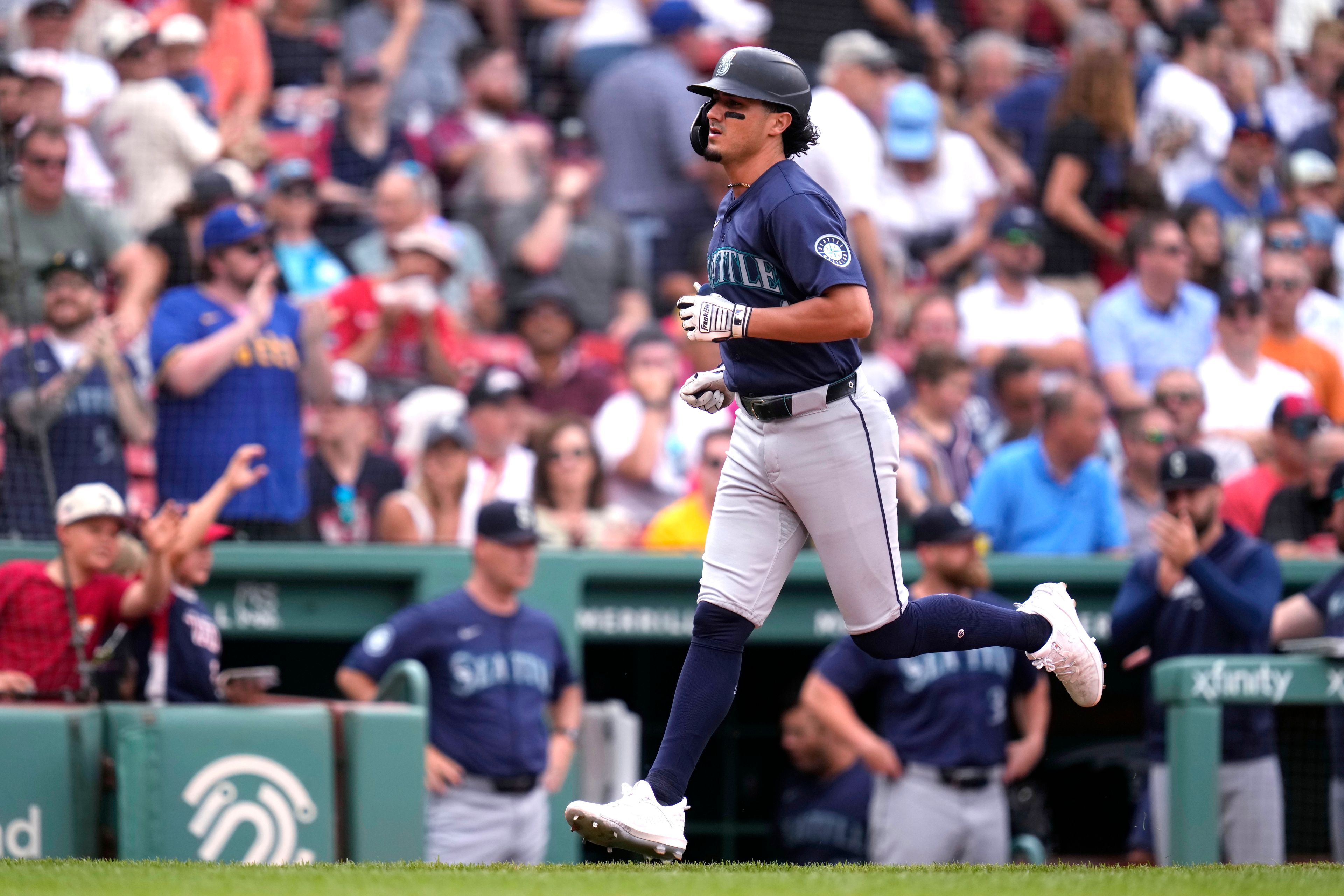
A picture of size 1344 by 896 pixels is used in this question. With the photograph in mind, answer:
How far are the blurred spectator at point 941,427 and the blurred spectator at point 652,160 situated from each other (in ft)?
6.69

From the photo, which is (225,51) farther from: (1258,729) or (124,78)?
(1258,729)

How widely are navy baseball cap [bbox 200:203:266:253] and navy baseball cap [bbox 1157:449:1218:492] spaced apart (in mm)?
3748

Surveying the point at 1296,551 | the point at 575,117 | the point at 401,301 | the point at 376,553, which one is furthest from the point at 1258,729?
the point at 575,117

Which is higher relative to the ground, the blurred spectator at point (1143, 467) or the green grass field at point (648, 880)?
the blurred spectator at point (1143, 467)

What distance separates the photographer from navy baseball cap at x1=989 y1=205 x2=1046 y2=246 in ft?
32.2

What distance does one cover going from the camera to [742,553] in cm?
438

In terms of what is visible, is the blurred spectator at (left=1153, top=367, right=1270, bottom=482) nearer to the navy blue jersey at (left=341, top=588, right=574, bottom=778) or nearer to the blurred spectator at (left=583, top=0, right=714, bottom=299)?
the blurred spectator at (left=583, top=0, right=714, bottom=299)

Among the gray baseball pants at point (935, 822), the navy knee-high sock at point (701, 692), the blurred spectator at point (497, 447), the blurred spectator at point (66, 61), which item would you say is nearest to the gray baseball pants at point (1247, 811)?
the gray baseball pants at point (935, 822)

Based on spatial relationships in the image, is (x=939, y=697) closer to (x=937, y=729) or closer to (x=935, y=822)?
(x=937, y=729)

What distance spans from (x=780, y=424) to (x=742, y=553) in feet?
1.05

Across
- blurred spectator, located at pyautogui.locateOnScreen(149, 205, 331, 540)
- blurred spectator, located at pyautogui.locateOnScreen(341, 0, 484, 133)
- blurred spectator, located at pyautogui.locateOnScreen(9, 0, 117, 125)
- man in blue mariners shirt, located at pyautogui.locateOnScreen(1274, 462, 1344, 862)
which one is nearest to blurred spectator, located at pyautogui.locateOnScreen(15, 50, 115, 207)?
blurred spectator, located at pyautogui.locateOnScreen(9, 0, 117, 125)

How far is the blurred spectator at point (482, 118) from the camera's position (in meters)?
10.3

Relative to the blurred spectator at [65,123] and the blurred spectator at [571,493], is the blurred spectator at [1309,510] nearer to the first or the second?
the blurred spectator at [571,493]

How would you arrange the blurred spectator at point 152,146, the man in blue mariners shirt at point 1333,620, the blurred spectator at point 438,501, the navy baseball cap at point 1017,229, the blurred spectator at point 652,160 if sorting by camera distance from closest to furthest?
the man in blue mariners shirt at point 1333,620
the blurred spectator at point 438,501
the blurred spectator at point 152,146
the navy baseball cap at point 1017,229
the blurred spectator at point 652,160
